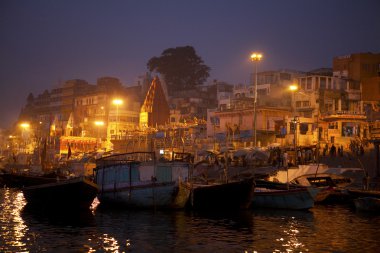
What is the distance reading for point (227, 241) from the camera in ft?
60.5

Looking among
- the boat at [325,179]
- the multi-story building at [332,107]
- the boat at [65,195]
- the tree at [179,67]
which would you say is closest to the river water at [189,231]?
the boat at [65,195]

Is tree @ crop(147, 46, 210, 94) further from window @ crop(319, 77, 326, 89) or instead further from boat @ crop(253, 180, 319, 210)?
boat @ crop(253, 180, 319, 210)

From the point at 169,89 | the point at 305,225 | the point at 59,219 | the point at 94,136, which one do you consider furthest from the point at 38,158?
the point at 305,225

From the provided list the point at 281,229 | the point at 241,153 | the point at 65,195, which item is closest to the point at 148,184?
the point at 65,195

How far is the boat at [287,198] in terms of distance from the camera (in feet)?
91.0

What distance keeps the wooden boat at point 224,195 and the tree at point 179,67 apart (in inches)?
2683

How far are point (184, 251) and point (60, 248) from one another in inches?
167

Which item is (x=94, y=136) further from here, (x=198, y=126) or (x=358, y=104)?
(x=358, y=104)

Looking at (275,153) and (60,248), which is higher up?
(275,153)

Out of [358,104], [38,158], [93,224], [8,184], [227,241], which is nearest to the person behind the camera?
[227,241]

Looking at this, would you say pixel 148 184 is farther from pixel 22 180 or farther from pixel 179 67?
pixel 179 67

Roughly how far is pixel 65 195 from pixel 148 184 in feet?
15.5

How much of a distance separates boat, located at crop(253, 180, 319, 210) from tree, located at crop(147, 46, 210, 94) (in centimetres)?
6778

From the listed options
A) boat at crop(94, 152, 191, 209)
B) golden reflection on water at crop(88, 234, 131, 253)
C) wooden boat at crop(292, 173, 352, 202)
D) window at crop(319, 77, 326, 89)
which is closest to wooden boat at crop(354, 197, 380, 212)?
wooden boat at crop(292, 173, 352, 202)
